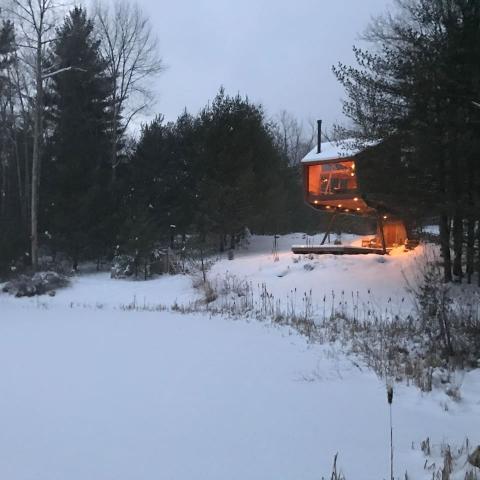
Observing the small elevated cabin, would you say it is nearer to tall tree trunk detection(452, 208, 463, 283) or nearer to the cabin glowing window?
the cabin glowing window

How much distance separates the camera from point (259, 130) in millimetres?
23953

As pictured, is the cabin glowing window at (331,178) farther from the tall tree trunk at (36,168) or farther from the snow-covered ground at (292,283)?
the tall tree trunk at (36,168)

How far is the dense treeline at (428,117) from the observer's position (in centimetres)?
1036

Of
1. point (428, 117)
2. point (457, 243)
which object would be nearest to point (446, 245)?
point (457, 243)

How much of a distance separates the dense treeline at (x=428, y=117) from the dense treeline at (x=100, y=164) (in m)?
9.32

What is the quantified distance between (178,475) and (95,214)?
66.2 feet

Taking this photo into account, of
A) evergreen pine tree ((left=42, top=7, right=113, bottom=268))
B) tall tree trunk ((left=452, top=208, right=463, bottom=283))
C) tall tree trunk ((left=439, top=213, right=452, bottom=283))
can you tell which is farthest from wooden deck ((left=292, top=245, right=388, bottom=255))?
evergreen pine tree ((left=42, top=7, right=113, bottom=268))

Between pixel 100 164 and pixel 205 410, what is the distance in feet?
72.8

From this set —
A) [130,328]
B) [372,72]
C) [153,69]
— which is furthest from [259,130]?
[130,328]

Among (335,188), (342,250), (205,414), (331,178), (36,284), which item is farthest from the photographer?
(331,178)

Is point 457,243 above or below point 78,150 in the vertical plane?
below

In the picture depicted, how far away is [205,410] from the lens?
3.97 metres

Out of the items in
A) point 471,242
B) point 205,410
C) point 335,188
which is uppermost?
point 335,188

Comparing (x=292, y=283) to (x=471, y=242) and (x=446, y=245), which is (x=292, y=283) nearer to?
(x=446, y=245)
